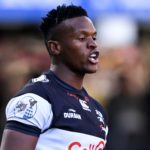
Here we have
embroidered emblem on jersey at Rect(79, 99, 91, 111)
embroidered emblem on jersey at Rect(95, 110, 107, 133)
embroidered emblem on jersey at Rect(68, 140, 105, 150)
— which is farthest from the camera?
embroidered emblem on jersey at Rect(95, 110, 107, 133)

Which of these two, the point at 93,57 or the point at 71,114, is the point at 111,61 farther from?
the point at 71,114

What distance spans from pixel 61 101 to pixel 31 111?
31cm

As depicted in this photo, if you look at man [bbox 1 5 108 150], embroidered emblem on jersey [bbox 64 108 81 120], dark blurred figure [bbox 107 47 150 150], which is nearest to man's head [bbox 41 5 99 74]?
man [bbox 1 5 108 150]

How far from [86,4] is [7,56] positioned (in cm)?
135

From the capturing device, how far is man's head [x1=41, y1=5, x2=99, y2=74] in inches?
231

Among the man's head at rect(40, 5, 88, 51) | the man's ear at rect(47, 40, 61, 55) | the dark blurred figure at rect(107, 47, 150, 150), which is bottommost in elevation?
the dark blurred figure at rect(107, 47, 150, 150)

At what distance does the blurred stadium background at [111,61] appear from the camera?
10.4 metres

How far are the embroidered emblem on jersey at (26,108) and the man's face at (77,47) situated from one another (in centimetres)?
50

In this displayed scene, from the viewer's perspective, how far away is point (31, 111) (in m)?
5.52

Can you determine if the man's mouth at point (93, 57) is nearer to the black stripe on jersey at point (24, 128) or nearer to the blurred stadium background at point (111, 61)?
the black stripe on jersey at point (24, 128)

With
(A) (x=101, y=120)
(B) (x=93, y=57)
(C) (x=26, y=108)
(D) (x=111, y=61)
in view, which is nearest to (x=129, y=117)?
(D) (x=111, y=61)

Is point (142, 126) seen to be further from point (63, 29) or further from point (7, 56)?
point (63, 29)

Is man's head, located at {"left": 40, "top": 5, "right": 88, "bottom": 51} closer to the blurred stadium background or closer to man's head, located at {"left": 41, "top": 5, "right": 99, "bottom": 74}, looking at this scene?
man's head, located at {"left": 41, "top": 5, "right": 99, "bottom": 74}

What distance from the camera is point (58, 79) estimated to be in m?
5.94
